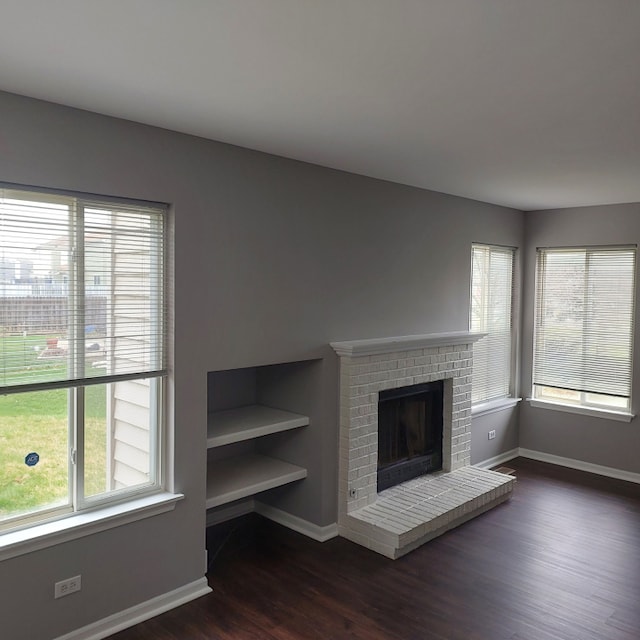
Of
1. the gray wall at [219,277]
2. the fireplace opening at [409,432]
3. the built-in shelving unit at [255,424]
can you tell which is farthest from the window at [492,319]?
the built-in shelving unit at [255,424]

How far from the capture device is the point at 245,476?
4.11m

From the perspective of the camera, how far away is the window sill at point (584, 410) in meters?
5.66

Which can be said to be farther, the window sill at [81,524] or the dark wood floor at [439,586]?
the dark wood floor at [439,586]

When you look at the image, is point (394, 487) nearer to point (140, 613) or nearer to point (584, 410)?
point (140, 613)

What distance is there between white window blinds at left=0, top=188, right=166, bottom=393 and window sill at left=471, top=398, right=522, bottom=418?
3.49 meters

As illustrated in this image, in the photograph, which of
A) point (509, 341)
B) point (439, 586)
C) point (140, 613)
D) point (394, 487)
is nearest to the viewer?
point (140, 613)

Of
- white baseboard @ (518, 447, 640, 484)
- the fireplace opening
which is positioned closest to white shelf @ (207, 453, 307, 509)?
the fireplace opening

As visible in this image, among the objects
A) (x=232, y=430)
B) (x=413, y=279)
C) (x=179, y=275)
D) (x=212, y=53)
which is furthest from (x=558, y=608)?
(x=212, y=53)

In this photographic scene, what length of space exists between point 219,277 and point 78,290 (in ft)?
2.69

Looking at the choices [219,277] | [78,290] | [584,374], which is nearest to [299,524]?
[219,277]

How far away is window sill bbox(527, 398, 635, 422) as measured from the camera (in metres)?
5.66

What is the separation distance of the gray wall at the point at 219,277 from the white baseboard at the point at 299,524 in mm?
55

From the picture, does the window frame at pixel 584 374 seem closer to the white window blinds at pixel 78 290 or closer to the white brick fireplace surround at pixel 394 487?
the white brick fireplace surround at pixel 394 487

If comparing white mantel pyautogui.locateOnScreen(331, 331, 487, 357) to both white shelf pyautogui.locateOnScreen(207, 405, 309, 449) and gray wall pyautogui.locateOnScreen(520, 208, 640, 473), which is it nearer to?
white shelf pyautogui.locateOnScreen(207, 405, 309, 449)
